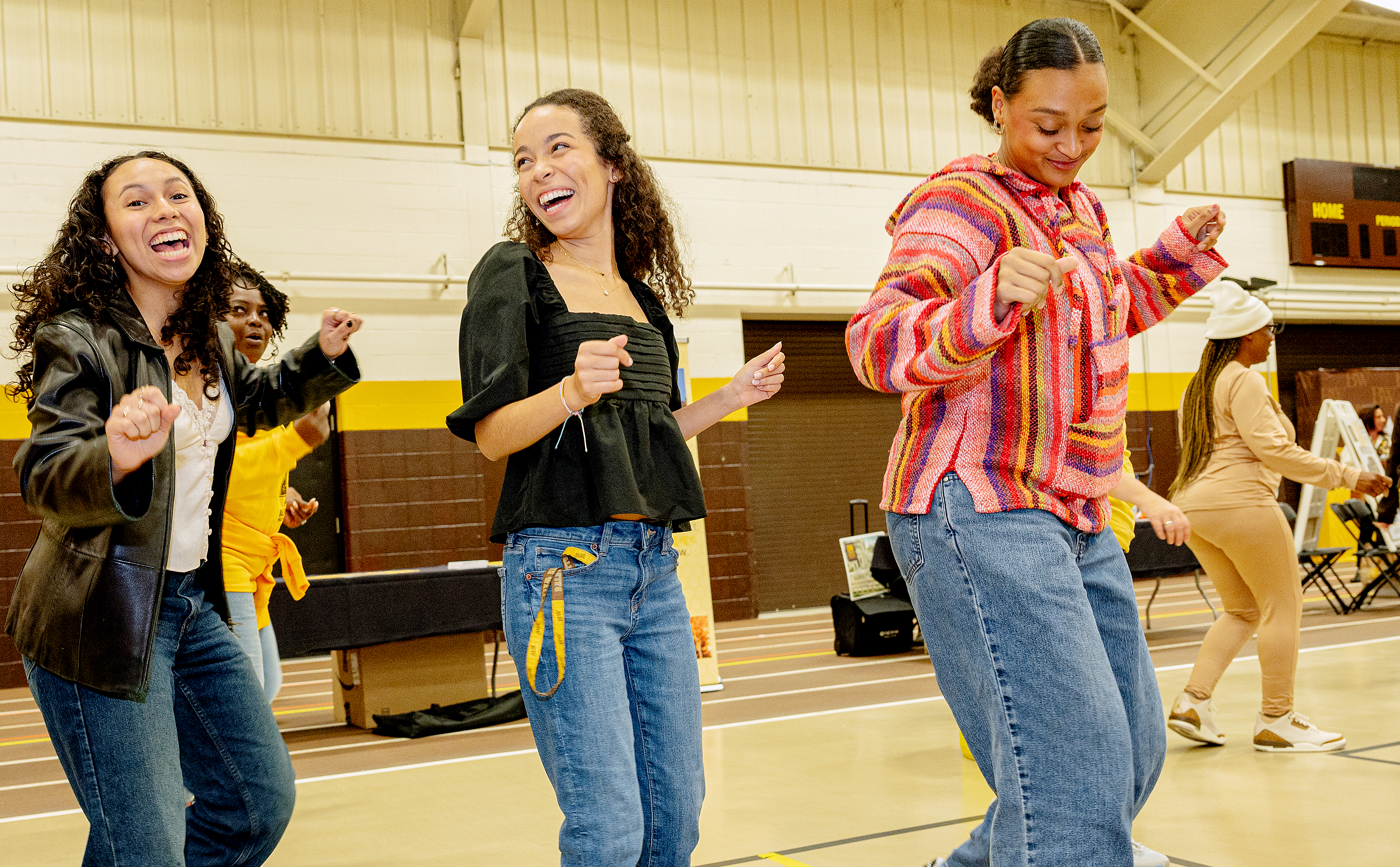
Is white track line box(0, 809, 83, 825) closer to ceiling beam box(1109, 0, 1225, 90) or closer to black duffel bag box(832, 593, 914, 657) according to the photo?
black duffel bag box(832, 593, 914, 657)

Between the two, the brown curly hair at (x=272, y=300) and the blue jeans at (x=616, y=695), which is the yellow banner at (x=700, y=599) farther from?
the blue jeans at (x=616, y=695)

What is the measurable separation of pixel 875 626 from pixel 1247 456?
3788 millimetres

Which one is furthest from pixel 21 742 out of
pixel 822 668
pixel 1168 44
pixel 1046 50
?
pixel 1168 44

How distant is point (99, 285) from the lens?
203cm

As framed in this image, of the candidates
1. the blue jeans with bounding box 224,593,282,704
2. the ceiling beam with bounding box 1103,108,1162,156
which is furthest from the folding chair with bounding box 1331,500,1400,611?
the blue jeans with bounding box 224,593,282,704

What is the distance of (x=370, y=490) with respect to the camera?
9.94 m

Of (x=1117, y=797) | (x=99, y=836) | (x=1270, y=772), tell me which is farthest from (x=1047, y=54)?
(x=1270, y=772)

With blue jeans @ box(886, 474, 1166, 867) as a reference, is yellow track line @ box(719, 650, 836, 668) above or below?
below

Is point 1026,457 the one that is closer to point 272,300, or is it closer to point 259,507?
point 272,300

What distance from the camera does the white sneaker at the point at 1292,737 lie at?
4.24 m

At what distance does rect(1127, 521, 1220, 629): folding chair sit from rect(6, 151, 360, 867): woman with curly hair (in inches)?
277

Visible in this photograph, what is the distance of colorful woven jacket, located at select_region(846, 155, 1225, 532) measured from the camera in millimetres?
1744

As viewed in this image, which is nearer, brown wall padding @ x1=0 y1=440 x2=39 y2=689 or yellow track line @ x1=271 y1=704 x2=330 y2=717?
yellow track line @ x1=271 y1=704 x2=330 y2=717

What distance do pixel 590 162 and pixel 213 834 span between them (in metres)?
1.39
